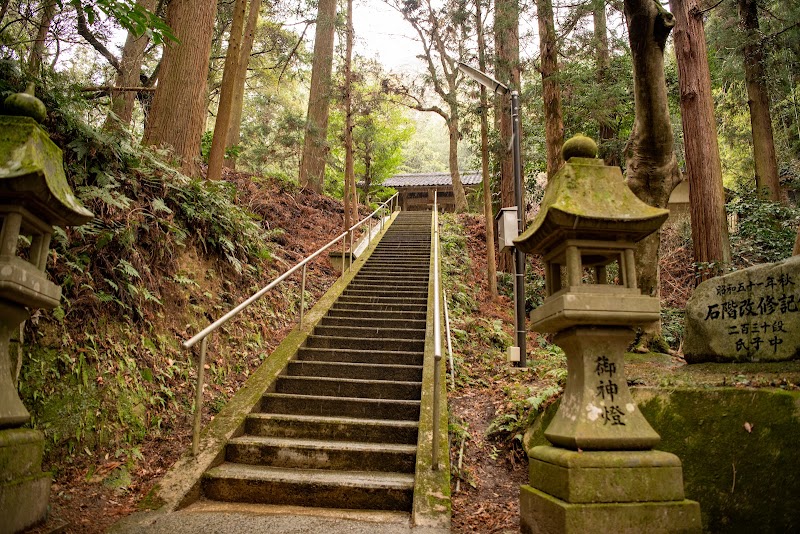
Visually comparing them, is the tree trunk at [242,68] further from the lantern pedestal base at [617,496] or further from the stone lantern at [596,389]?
the lantern pedestal base at [617,496]

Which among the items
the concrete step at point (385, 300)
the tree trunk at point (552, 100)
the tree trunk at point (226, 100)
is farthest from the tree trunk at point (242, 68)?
the tree trunk at point (552, 100)

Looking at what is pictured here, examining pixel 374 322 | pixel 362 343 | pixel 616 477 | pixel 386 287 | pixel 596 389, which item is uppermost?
pixel 386 287

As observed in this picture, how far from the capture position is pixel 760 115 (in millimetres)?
12430

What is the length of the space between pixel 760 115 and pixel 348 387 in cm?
1324

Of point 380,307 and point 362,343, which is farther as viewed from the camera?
point 380,307

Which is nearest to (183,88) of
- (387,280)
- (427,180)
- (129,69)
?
(129,69)

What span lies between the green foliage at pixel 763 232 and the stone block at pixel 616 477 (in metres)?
10.2

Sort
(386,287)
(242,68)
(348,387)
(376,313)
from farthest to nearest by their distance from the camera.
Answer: (242,68) < (386,287) < (376,313) < (348,387)

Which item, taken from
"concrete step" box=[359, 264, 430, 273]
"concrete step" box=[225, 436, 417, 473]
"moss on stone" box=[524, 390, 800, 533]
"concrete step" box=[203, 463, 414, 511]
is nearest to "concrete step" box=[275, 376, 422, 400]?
"concrete step" box=[225, 436, 417, 473]

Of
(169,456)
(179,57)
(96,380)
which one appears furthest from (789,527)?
(179,57)

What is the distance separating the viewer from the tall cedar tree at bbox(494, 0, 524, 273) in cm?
1044

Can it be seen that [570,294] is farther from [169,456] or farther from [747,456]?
[169,456]

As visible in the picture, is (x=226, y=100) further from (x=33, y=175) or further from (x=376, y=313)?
(x=33, y=175)

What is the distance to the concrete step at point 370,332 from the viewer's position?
712cm
